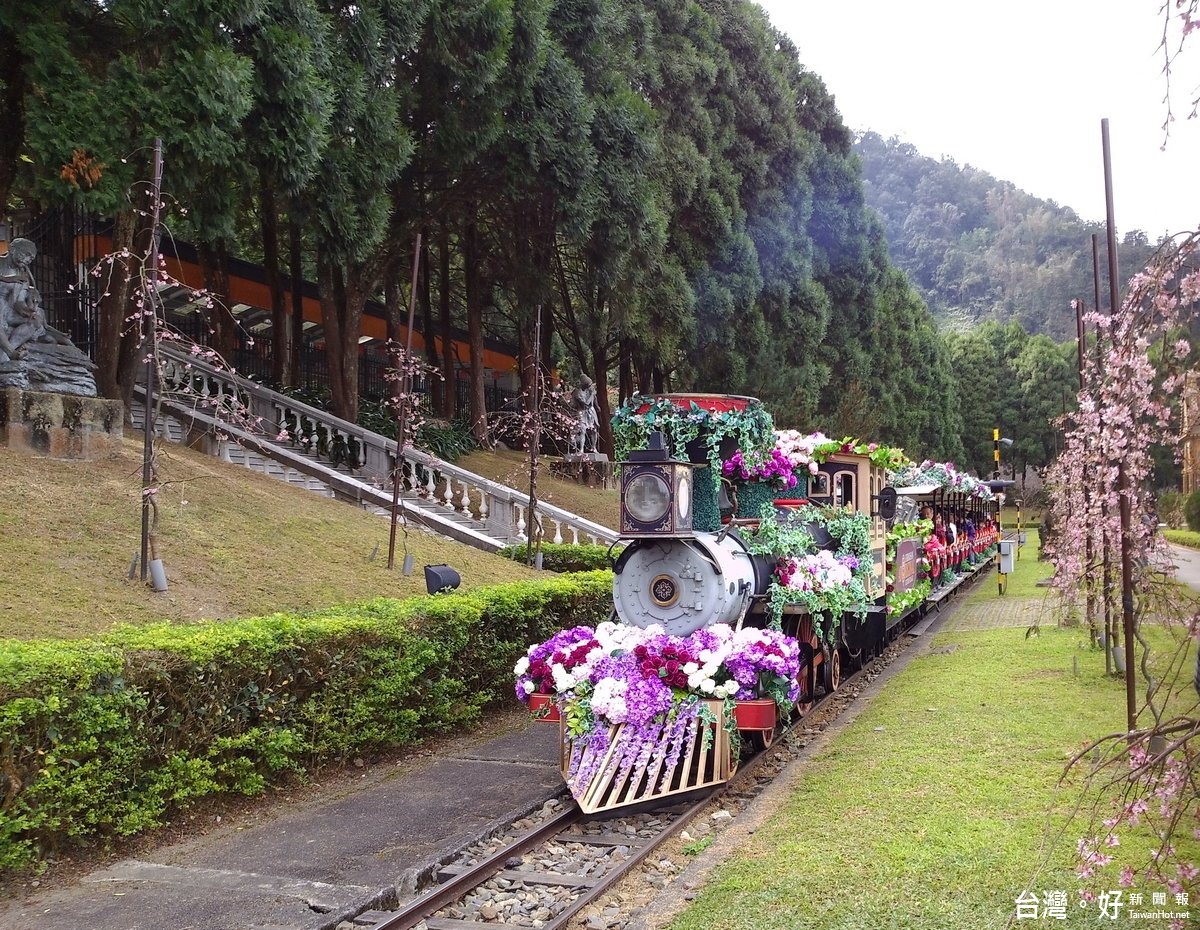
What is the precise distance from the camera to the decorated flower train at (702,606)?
7.69m

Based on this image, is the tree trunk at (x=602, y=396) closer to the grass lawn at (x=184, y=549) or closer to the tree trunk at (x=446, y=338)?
the tree trunk at (x=446, y=338)

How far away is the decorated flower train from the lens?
7691 millimetres

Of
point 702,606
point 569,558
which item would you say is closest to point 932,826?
point 702,606

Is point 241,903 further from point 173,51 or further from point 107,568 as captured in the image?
point 173,51

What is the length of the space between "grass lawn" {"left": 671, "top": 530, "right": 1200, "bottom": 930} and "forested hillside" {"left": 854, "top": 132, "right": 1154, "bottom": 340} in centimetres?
7495

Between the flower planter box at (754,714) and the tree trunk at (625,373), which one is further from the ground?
the tree trunk at (625,373)

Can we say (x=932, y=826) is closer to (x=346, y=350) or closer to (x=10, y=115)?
(x=10, y=115)

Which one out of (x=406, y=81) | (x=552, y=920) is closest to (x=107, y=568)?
(x=552, y=920)

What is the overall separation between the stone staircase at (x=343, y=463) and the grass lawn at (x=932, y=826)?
880 centimetres

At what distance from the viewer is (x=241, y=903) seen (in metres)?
5.61

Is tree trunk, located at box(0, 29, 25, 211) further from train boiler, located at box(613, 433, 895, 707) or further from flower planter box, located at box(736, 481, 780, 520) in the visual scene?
flower planter box, located at box(736, 481, 780, 520)

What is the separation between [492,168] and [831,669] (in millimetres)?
12801

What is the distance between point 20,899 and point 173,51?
36.3 feet

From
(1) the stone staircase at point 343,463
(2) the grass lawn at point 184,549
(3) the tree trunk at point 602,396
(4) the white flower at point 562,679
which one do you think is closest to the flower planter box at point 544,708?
(4) the white flower at point 562,679
